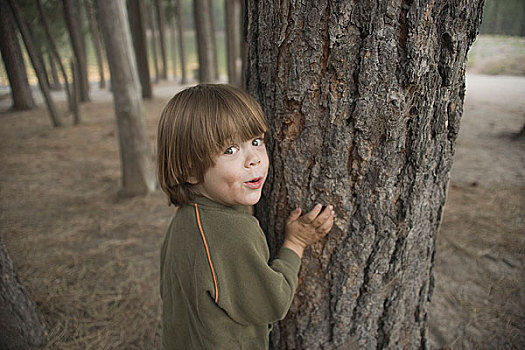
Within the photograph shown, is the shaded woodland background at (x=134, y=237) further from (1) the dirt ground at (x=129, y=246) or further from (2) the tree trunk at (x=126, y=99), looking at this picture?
(2) the tree trunk at (x=126, y=99)

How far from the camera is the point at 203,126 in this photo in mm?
1075

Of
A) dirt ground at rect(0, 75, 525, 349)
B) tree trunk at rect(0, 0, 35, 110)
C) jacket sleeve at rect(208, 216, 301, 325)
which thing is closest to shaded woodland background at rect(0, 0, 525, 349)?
→ dirt ground at rect(0, 75, 525, 349)

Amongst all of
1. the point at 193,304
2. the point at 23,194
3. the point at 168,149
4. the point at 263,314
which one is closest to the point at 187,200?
the point at 168,149

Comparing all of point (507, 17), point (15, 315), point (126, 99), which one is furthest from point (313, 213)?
point (507, 17)

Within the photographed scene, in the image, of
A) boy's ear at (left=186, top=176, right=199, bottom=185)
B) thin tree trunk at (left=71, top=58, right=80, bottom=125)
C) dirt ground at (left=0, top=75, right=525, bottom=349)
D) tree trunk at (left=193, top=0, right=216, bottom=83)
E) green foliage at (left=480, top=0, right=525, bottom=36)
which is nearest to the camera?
boy's ear at (left=186, top=176, right=199, bottom=185)

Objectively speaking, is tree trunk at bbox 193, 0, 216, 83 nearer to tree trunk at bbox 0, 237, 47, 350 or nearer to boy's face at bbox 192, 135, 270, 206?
tree trunk at bbox 0, 237, 47, 350

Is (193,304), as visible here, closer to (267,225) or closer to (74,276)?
(267,225)

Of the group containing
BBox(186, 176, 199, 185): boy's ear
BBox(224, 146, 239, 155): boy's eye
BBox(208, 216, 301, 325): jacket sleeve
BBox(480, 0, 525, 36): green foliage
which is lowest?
BBox(208, 216, 301, 325): jacket sleeve

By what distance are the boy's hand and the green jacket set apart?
0.24ft

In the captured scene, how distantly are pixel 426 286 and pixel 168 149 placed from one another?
1.29 meters

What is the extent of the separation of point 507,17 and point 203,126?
22.2 feet

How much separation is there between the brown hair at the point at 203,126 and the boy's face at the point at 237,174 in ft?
0.08

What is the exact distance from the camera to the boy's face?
110 centimetres

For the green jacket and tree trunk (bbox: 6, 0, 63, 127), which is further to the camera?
tree trunk (bbox: 6, 0, 63, 127)
